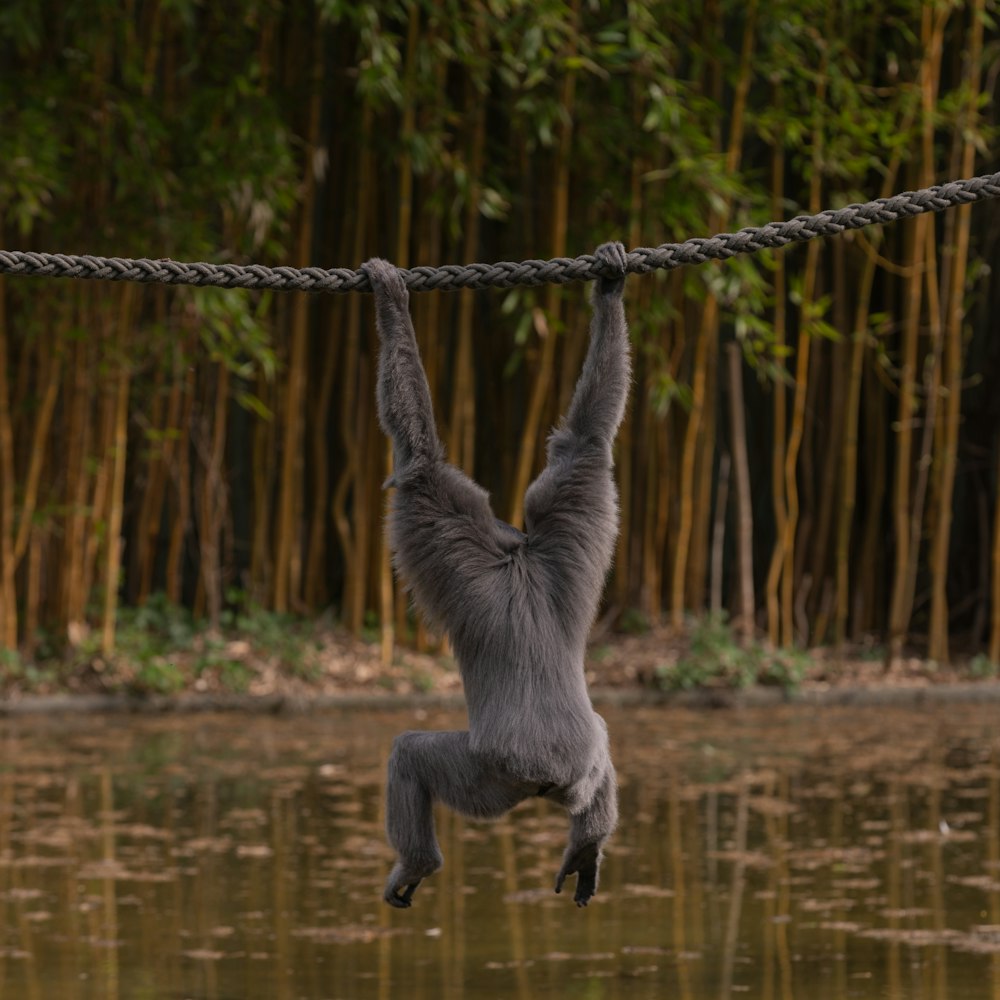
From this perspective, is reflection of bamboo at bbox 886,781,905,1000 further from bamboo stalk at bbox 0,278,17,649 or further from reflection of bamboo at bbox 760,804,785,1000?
bamboo stalk at bbox 0,278,17,649

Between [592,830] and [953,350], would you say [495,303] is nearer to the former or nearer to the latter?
[953,350]

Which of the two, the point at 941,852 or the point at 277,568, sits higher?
the point at 277,568

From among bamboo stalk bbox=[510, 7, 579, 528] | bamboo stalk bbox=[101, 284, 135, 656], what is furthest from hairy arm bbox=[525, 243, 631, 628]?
bamboo stalk bbox=[101, 284, 135, 656]

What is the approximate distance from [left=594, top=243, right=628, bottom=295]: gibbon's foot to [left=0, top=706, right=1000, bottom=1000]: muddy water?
2.33m

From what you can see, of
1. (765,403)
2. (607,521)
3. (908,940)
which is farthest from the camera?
(765,403)

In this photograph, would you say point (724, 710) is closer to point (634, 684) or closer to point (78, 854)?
point (634, 684)

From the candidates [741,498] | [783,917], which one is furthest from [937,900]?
[741,498]

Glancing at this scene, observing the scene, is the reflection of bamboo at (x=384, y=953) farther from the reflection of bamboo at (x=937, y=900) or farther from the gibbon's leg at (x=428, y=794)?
the gibbon's leg at (x=428, y=794)

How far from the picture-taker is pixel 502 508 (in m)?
11.6

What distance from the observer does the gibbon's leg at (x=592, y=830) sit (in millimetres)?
3387

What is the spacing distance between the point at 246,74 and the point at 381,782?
4310 millimetres

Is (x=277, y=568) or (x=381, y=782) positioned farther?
(x=277, y=568)

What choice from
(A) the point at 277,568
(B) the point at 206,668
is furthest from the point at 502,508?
(B) the point at 206,668

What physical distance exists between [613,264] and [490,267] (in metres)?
0.25
